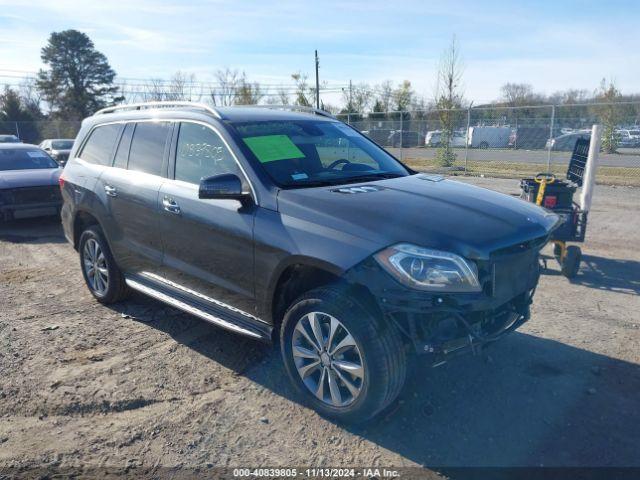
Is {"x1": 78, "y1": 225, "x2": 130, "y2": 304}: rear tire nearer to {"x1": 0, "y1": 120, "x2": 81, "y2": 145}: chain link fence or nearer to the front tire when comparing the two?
the front tire

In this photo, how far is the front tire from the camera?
2916 millimetres

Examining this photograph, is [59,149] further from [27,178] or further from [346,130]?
[346,130]

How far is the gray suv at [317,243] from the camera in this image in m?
2.91

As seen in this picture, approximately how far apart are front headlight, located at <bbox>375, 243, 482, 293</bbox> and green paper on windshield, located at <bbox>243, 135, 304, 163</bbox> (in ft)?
4.44

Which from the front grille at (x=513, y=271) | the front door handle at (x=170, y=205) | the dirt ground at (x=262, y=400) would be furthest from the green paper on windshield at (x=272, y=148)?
Answer: the front grille at (x=513, y=271)

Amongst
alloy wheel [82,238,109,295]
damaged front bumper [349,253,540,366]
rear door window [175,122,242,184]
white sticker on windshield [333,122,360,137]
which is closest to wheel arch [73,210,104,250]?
alloy wheel [82,238,109,295]

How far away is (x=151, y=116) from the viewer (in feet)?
15.3

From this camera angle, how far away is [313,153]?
165 inches

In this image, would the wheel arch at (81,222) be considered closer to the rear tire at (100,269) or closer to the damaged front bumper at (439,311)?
the rear tire at (100,269)

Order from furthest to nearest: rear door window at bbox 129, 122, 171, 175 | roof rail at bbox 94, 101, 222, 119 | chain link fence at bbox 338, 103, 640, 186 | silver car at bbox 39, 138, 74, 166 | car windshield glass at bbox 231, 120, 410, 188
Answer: silver car at bbox 39, 138, 74, 166
chain link fence at bbox 338, 103, 640, 186
rear door window at bbox 129, 122, 171, 175
roof rail at bbox 94, 101, 222, 119
car windshield glass at bbox 231, 120, 410, 188

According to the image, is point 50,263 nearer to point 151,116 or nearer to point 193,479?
point 151,116

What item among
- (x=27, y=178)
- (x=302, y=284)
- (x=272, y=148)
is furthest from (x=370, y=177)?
(x=27, y=178)

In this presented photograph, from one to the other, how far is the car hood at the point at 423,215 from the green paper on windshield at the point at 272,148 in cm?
47

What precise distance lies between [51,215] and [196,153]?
6.21m
